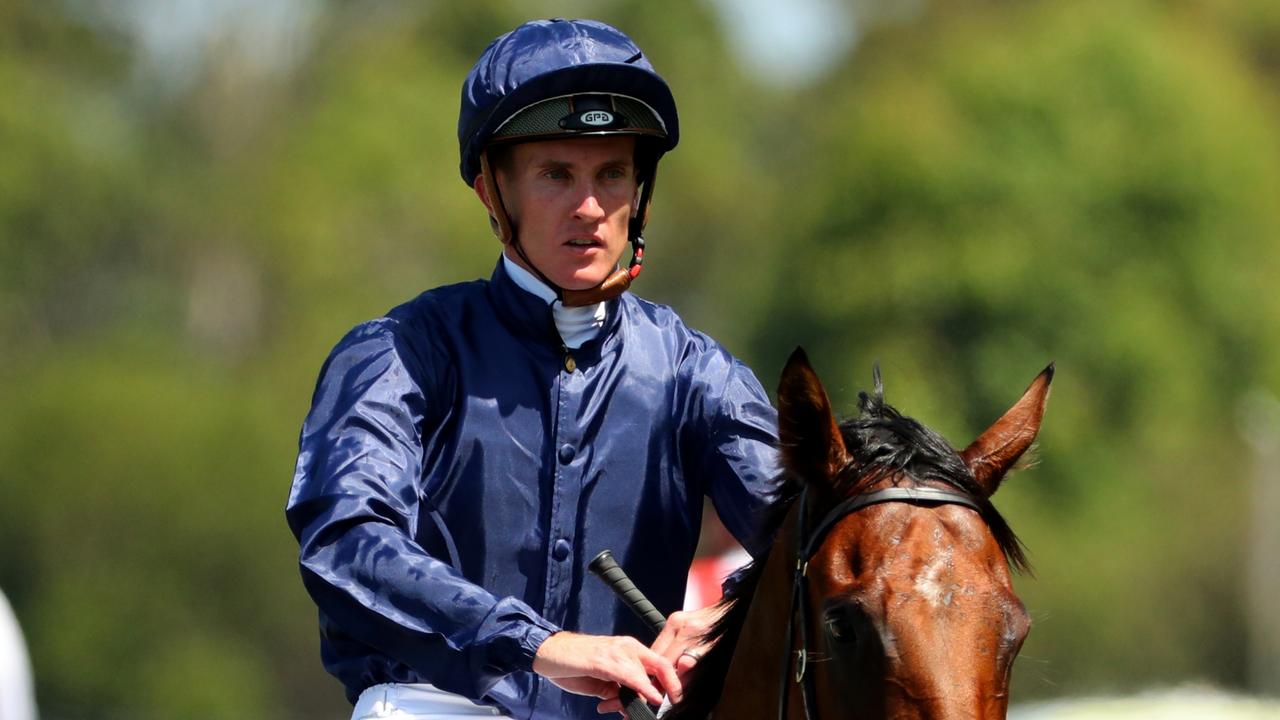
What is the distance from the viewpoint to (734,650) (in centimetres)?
351

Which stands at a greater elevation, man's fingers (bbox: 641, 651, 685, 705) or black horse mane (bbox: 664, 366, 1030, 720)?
black horse mane (bbox: 664, 366, 1030, 720)

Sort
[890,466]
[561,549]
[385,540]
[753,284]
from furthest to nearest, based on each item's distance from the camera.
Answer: [753,284]
[561,549]
[385,540]
[890,466]

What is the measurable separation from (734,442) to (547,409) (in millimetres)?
379

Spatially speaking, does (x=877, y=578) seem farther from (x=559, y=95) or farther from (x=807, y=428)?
(x=559, y=95)

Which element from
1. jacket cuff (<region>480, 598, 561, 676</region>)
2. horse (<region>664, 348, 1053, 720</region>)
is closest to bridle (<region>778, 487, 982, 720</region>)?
horse (<region>664, 348, 1053, 720</region>)

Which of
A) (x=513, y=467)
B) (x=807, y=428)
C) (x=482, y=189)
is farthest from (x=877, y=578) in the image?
(x=482, y=189)

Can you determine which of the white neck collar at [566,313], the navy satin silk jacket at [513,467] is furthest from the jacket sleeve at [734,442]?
the white neck collar at [566,313]

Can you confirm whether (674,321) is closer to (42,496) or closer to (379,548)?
(379,548)

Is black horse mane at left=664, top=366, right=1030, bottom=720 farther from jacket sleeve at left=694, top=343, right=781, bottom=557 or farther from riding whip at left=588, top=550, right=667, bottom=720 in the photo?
→ jacket sleeve at left=694, top=343, right=781, bottom=557

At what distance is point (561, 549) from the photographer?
3836 mm

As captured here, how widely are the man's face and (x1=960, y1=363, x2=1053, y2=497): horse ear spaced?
91cm

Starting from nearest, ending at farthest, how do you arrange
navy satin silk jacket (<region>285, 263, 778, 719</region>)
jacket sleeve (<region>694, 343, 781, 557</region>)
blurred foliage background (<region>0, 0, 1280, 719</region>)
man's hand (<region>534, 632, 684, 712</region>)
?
man's hand (<region>534, 632, 684, 712</region>) → navy satin silk jacket (<region>285, 263, 778, 719</region>) → jacket sleeve (<region>694, 343, 781, 557</region>) → blurred foliage background (<region>0, 0, 1280, 719</region>)

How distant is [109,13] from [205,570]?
12.8m

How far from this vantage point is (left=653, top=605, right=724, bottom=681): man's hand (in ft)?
11.7
